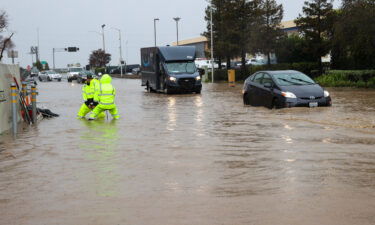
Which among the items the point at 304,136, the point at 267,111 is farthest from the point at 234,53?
the point at 304,136

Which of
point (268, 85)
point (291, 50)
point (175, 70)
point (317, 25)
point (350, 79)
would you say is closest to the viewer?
point (268, 85)

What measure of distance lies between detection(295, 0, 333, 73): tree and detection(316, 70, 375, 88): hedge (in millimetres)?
5747

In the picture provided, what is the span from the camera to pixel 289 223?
624cm

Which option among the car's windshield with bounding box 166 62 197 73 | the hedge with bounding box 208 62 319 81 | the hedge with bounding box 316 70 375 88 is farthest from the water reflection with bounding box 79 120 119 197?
the hedge with bounding box 208 62 319 81

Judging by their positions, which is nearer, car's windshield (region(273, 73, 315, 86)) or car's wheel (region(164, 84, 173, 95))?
car's windshield (region(273, 73, 315, 86))

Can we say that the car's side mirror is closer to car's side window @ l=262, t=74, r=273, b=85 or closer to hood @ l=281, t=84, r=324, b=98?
car's side window @ l=262, t=74, r=273, b=85

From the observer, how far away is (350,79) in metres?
39.1

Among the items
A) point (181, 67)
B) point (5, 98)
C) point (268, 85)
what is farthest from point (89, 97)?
point (181, 67)

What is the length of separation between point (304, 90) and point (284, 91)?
2.04 ft

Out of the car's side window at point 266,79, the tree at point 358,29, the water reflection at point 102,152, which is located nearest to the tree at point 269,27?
the tree at point 358,29

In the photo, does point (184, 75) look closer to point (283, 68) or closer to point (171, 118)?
point (171, 118)

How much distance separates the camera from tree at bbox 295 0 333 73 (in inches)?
1844

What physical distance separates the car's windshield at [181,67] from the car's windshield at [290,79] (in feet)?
44.9

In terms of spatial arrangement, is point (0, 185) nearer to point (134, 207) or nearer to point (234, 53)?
point (134, 207)
